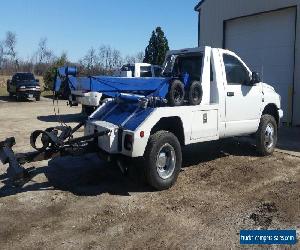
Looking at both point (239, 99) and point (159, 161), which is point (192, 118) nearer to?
point (159, 161)

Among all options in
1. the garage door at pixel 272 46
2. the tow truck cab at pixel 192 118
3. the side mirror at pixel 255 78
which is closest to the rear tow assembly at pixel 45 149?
the tow truck cab at pixel 192 118

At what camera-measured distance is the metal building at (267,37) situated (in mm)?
15172

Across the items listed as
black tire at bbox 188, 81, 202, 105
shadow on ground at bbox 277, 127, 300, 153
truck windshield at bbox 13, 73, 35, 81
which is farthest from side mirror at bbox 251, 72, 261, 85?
truck windshield at bbox 13, 73, 35, 81

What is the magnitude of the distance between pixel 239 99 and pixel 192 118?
5.59 feet

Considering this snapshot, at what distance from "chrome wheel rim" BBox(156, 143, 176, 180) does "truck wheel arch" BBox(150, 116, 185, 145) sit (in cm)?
36

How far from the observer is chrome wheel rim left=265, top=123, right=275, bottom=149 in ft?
31.4

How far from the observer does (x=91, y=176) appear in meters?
7.82

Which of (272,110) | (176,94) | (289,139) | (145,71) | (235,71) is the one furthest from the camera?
(145,71)

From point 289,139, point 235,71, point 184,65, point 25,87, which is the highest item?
point 184,65

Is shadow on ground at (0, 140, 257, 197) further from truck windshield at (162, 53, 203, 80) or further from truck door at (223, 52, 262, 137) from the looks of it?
truck windshield at (162, 53, 203, 80)

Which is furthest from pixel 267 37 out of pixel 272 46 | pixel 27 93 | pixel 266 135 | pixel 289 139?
pixel 27 93

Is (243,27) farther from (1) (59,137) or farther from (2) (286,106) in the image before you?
(1) (59,137)

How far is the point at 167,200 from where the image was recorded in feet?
21.3

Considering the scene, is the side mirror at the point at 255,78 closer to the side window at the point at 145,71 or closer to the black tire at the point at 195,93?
the black tire at the point at 195,93
